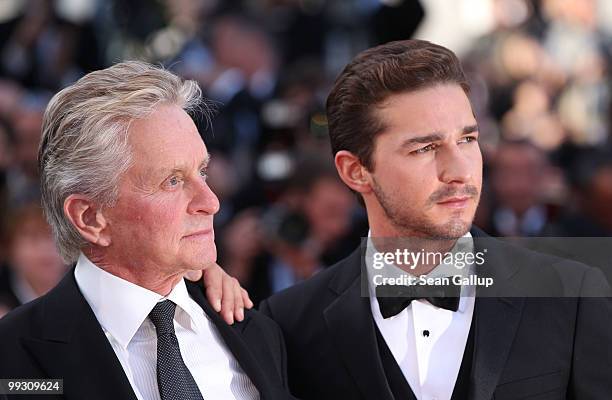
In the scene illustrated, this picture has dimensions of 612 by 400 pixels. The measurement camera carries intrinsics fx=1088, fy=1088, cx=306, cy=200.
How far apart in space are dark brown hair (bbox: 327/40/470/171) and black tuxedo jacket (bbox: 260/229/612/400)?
35 cm

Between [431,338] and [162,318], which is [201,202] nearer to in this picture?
[162,318]

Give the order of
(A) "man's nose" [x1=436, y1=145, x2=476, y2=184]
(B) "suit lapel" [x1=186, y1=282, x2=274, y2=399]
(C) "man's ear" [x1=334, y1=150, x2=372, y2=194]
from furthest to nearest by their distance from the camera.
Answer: (C) "man's ear" [x1=334, y1=150, x2=372, y2=194]
(A) "man's nose" [x1=436, y1=145, x2=476, y2=184]
(B) "suit lapel" [x1=186, y1=282, x2=274, y2=399]

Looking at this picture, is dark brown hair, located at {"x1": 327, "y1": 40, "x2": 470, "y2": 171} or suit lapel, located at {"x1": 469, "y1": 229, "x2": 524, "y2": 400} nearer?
suit lapel, located at {"x1": 469, "y1": 229, "x2": 524, "y2": 400}

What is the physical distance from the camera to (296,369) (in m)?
3.02

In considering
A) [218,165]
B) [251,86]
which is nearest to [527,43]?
[251,86]

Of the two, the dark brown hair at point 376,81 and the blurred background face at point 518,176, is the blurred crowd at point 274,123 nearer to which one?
the blurred background face at point 518,176

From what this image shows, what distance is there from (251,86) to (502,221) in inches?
70.6

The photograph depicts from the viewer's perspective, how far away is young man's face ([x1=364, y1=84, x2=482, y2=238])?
286cm

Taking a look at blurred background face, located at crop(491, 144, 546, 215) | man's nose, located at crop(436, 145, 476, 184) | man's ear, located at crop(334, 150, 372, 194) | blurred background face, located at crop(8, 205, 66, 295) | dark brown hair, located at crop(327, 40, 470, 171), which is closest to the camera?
man's nose, located at crop(436, 145, 476, 184)

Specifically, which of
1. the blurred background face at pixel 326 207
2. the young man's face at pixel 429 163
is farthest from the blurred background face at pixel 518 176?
the young man's face at pixel 429 163

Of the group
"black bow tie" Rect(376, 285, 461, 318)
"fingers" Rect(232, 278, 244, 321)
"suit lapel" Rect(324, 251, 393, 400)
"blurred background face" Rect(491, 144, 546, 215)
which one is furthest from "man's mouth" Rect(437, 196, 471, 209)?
"blurred background face" Rect(491, 144, 546, 215)

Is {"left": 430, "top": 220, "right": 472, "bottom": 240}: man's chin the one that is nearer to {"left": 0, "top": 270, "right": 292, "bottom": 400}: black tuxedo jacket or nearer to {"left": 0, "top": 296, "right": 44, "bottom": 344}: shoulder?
{"left": 0, "top": 270, "right": 292, "bottom": 400}: black tuxedo jacket

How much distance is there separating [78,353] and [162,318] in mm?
234

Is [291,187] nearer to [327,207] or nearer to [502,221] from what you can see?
[327,207]
